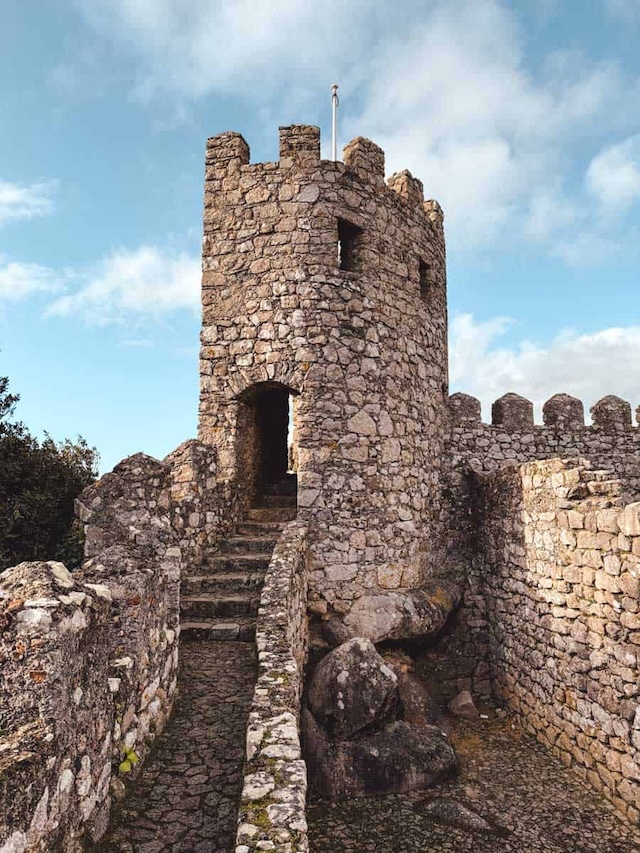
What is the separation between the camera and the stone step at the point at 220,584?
7.09m

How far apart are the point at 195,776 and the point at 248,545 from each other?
4.40 meters

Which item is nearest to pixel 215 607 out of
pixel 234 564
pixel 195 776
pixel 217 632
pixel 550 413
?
pixel 217 632

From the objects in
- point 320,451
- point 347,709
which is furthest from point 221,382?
point 347,709

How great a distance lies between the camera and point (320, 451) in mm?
8555

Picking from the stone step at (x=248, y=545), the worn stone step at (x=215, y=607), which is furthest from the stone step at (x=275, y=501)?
the worn stone step at (x=215, y=607)

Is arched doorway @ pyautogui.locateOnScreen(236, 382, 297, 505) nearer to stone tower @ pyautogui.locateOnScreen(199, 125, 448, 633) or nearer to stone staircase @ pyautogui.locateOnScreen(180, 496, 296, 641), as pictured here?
stone tower @ pyautogui.locateOnScreen(199, 125, 448, 633)

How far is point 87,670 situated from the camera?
122 inches

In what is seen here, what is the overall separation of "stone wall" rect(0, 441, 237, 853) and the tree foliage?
3352mm

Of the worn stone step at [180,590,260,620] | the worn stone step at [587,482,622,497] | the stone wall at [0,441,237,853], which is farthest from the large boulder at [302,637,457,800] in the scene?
the worn stone step at [587,482,622,497]

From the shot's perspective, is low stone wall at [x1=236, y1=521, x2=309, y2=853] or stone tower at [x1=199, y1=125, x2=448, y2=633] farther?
stone tower at [x1=199, y1=125, x2=448, y2=633]

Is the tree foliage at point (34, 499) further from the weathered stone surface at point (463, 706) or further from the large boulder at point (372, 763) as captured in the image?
the weathered stone surface at point (463, 706)

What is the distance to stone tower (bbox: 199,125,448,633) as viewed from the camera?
338 inches

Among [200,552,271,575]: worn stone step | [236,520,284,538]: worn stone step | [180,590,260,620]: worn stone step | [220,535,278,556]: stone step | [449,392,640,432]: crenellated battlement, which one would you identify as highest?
[449,392,640,432]: crenellated battlement

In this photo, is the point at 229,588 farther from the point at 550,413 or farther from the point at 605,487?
the point at 550,413
